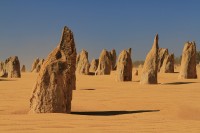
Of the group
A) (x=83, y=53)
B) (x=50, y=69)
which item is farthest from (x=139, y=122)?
(x=83, y=53)

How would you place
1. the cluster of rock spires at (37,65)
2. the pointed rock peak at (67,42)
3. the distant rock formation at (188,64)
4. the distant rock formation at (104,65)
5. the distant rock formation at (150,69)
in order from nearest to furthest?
the pointed rock peak at (67,42)
the distant rock formation at (150,69)
the distant rock formation at (188,64)
the distant rock formation at (104,65)
the cluster of rock spires at (37,65)

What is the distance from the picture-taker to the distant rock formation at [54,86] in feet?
23.2

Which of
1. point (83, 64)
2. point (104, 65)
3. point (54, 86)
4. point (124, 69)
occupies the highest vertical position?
point (83, 64)

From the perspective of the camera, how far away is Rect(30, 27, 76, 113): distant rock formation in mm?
7066

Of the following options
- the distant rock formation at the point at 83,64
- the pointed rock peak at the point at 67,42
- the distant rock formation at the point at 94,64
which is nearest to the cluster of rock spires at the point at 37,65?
the distant rock formation at the point at 94,64

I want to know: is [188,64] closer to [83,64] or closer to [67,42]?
[67,42]

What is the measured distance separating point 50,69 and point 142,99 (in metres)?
3.56

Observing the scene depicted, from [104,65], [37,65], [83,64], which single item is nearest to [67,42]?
[104,65]

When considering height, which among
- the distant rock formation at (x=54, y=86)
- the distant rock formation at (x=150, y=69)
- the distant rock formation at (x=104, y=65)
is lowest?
the distant rock formation at (x=54, y=86)

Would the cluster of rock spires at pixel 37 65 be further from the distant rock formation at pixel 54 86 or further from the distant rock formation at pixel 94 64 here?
the distant rock formation at pixel 54 86

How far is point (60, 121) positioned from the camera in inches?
223

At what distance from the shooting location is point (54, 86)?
7.16 meters

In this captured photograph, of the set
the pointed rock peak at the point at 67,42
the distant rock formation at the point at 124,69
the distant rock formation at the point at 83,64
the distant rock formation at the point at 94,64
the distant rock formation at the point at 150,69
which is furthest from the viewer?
the distant rock formation at the point at 94,64

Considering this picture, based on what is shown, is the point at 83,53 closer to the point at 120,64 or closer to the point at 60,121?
the point at 120,64
